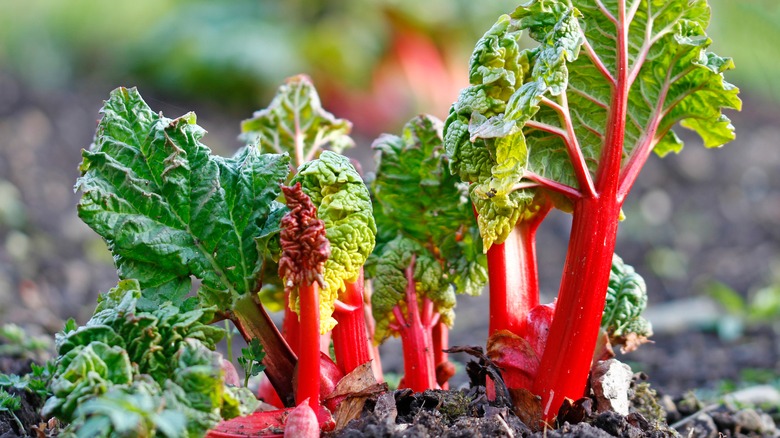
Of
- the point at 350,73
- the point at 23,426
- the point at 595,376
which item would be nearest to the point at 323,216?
the point at 595,376

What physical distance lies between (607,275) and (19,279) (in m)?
3.88

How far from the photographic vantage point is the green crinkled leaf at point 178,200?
197cm

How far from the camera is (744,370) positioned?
3.87 meters

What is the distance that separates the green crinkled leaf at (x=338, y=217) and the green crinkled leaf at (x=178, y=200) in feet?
0.41

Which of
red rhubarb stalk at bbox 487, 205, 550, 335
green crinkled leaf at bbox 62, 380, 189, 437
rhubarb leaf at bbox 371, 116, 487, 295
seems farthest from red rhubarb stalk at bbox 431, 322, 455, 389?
green crinkled leaf at bbox 62, 380, 189, 437

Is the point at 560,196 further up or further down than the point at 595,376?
further up

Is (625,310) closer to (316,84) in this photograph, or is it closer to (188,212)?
(188,212)

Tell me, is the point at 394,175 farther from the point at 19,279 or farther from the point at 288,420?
the point at 19,279

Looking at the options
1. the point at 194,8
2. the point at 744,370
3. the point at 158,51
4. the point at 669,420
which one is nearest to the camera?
the point at 669,420

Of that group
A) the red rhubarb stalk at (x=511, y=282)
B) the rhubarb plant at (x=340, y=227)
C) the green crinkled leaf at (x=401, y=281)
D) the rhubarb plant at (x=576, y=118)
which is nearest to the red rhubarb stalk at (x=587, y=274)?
the rhubarb plant at (x=576, y=118)

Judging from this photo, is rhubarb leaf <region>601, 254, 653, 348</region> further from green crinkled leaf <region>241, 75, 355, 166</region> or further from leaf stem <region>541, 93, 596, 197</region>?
green crinkled leaf <region>241, 75, 355, 166</region>

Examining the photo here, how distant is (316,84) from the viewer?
841cm

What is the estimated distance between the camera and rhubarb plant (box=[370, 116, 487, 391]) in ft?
7.38

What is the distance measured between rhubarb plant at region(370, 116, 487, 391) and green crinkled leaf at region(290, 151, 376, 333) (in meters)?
0.34
